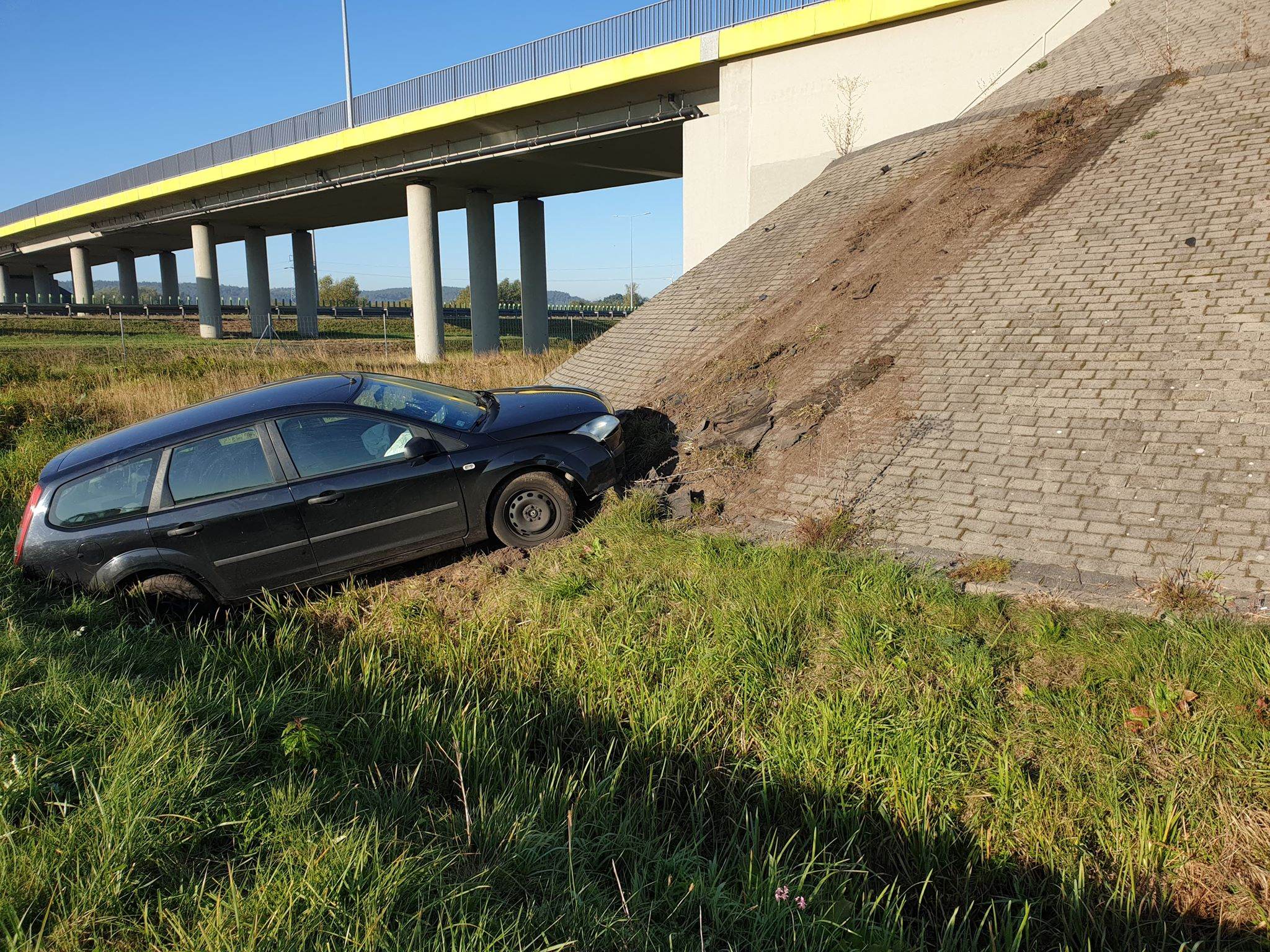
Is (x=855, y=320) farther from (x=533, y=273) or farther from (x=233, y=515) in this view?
(x=533, y=273)

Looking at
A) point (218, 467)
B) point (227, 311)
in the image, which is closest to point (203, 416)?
point (218, 467)

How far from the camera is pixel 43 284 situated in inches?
2798

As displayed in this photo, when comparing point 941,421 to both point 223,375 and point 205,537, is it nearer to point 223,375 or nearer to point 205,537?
point 205,537

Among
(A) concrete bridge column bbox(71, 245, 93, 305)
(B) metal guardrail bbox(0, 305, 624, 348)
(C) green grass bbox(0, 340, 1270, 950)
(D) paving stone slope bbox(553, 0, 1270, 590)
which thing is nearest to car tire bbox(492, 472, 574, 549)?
(C) green grass bbox(0, 340, 1270, 950)

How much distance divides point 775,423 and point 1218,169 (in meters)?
4.94

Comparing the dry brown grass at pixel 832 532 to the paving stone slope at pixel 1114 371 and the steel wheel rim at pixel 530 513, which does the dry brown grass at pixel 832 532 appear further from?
the steel wheel rim at pixel 530 513

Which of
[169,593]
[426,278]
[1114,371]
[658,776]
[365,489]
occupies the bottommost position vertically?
[658,776]

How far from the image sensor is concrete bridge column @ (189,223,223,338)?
41.7 metres

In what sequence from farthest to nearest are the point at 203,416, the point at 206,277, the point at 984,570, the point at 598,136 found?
1. the point at 206,277
2. the point at 598,136
3. the point at 203,416
4. the point at 984,570

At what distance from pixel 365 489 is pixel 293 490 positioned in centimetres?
52

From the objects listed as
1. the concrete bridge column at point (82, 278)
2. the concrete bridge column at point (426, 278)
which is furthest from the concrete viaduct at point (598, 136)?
the concrete bridge column at point (82, 278)

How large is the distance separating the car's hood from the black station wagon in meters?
0.02

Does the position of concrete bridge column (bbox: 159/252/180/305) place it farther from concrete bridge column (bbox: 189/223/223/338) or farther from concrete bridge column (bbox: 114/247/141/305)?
concrete bridge column (bbox: 189/223/223/338)

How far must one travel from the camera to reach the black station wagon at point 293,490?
5.77 metres
